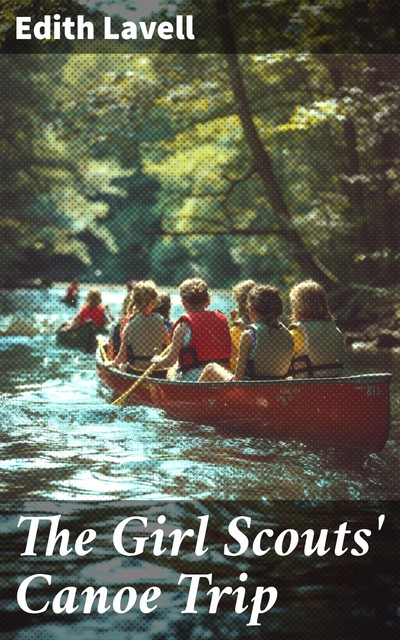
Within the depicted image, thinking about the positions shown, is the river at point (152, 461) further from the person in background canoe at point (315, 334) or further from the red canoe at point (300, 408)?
the person in background canoe at point (315, 334)

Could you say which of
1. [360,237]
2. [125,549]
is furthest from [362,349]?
[125,549]

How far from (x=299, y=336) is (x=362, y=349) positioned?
9102 mm

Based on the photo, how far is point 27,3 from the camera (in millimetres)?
8156

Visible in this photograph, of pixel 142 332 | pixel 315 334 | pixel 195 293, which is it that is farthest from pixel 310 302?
pixel 142 332

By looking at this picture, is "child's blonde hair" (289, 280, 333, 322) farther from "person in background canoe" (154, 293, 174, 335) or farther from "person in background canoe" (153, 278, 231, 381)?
"person in background canoe" (154, 293, 174, 335)

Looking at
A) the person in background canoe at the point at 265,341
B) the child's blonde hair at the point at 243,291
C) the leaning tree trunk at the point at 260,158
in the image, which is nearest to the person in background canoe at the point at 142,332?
the child's blonde hair at the point at 243,291

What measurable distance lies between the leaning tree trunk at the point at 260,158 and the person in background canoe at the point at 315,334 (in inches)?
364

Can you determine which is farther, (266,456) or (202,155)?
(202,155)

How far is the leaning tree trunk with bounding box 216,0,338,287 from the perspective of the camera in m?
15.7

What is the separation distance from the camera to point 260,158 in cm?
1628

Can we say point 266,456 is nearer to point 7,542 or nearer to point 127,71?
point 7,542

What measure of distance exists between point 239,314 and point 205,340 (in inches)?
29.3

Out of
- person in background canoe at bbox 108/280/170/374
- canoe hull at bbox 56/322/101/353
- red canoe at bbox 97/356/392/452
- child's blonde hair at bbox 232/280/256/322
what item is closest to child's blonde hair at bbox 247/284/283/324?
red canoe at bbox 97/356/392/452

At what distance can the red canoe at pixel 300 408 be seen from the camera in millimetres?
6781
